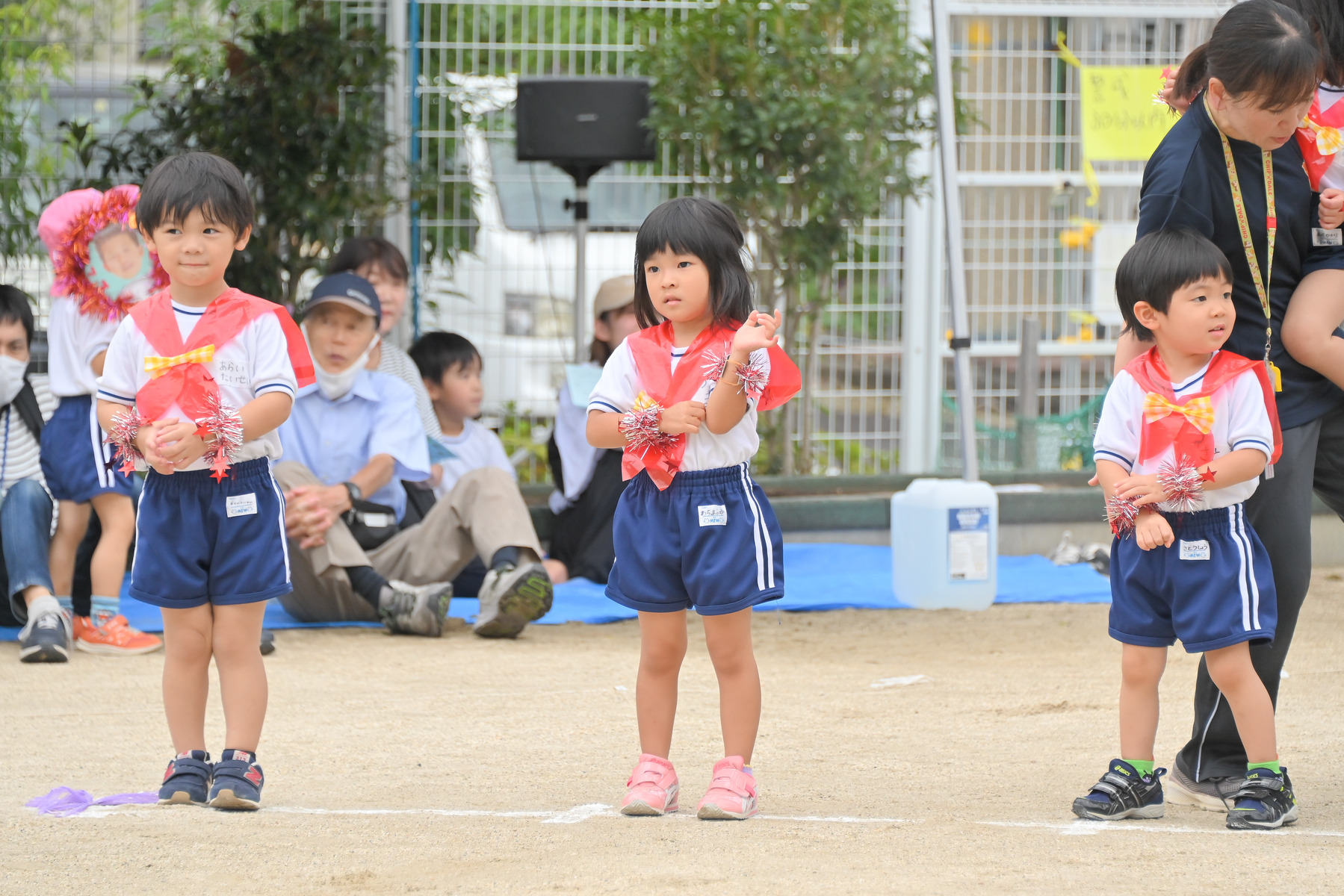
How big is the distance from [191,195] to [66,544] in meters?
2.24

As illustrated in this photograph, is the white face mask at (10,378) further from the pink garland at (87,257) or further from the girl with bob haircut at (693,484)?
the girl with bob haircut at (693,484)

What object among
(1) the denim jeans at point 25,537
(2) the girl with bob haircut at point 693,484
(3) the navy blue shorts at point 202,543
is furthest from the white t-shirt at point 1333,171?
(1) the denim jeans at point 25,537

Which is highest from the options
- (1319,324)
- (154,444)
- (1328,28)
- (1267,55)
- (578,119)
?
(578,119)

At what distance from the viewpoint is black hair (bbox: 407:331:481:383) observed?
5977 millimetres

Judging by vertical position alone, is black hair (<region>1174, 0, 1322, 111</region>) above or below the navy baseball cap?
above

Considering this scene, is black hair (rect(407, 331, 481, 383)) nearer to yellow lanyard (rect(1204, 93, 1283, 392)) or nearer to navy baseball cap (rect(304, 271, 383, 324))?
navy baseball cap (rect(304, 271, 383, 324))

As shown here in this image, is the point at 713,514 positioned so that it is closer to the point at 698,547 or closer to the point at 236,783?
the point at 698,547

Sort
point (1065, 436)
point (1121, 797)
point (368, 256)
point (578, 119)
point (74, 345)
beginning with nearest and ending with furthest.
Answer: point (1121, 797) → point (74, 345) → point (368, 256) → point (578, 119) → point (1065, 436)

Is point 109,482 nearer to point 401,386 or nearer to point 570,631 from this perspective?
point 401,386

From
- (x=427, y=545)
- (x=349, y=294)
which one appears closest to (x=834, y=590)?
(x=427, y=545)

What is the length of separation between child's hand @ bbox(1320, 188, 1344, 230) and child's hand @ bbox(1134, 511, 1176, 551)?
0.66m

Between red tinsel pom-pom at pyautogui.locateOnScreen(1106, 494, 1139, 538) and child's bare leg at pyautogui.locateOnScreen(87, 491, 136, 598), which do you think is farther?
child's bare leg at pyautogui.locateOnScreen(87, 491, 136, 598)

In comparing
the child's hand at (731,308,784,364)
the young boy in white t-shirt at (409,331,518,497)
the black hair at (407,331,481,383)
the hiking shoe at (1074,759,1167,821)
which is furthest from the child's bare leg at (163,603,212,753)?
the black hair at (407,331,481,383)

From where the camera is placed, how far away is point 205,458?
284 centimetres
